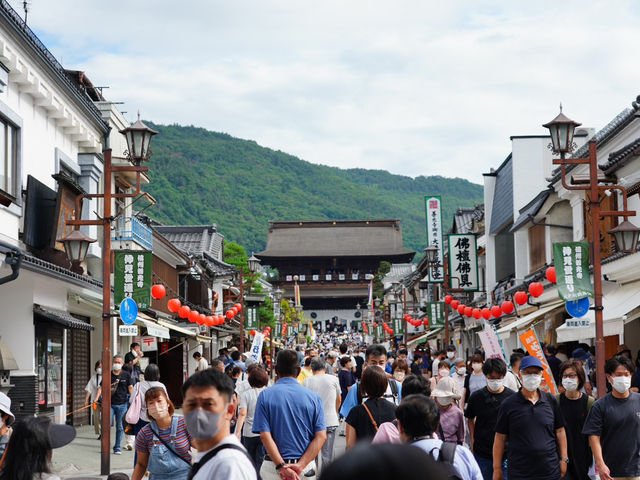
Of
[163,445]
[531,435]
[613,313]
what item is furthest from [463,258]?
[163,445]

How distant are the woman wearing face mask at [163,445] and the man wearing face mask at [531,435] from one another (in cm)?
251

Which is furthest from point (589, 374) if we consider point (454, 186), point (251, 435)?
point (454, 186)

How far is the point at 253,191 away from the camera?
140000 mm

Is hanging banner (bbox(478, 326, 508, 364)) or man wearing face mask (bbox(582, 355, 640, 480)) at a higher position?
hanging banner (bbox(478, 326, 508, 364))

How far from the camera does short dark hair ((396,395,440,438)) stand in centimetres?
497

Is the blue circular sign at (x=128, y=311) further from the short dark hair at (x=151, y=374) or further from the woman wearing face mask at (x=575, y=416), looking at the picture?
the woman wearing face mask at (x=575, y=416)

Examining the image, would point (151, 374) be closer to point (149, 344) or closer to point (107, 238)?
point (107, 238)

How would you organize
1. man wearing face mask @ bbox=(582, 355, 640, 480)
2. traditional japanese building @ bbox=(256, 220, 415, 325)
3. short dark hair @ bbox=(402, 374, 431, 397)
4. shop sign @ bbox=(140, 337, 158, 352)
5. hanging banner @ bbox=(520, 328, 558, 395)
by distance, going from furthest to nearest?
1. traditional japanese building @ bbox=(256, 220, 415, 325)
2. shop sign @ bbox=(140, 337, 158, 352)
3. hanging banner @ bbox=(520, 328, 558, 395)
4. short dark hair @ bbox=(402, 374, 431, 397)
5. man wearing face mask @ bbox=(582, 355, 640, 480)

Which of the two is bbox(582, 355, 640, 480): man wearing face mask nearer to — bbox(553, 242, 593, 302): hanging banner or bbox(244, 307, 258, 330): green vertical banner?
bbox(553, 242, 593, 302): hanging banner

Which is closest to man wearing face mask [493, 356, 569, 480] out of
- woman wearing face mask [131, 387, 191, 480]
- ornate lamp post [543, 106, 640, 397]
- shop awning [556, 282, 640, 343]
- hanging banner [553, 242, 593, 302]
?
woman wearing face mask [131, 387, 191, 480]

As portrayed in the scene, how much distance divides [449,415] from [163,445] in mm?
2726

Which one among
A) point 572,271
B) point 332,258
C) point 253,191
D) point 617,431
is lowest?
point 617,431

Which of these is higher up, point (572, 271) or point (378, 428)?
point (572, 271)

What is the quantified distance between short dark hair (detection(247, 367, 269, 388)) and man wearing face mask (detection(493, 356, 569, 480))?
301cm
